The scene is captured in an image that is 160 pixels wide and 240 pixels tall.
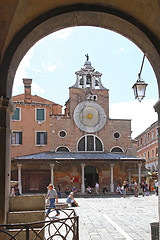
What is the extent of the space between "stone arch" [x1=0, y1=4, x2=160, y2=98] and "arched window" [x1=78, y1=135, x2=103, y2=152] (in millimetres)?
26480

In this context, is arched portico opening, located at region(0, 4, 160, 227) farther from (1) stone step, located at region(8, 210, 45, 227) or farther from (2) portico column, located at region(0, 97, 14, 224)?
(1) stone step, located at region(8, 210, 45, 227)

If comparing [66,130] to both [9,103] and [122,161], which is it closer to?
[122,161]

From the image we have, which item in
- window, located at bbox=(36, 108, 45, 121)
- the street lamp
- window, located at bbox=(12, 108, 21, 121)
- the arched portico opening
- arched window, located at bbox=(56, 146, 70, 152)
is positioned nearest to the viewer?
the arched portico opening

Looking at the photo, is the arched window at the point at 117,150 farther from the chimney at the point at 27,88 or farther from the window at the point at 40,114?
the chimney at the point at 27,88

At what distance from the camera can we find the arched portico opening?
18.0ft

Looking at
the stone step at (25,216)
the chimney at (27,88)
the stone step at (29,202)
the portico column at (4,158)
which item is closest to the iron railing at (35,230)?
the stone step at (25,216)

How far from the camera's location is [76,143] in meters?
32.1

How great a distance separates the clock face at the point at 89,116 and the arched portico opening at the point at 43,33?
2678 centimetres

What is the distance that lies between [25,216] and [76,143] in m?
26.3

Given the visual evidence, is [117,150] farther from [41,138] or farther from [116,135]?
[41,138]

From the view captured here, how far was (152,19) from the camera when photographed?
550 cm

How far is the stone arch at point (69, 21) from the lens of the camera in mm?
5629

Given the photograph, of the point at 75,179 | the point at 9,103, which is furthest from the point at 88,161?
the point at 9,103

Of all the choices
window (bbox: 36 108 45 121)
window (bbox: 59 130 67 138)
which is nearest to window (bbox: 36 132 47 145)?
window (bbox: 36 108 45 121)
